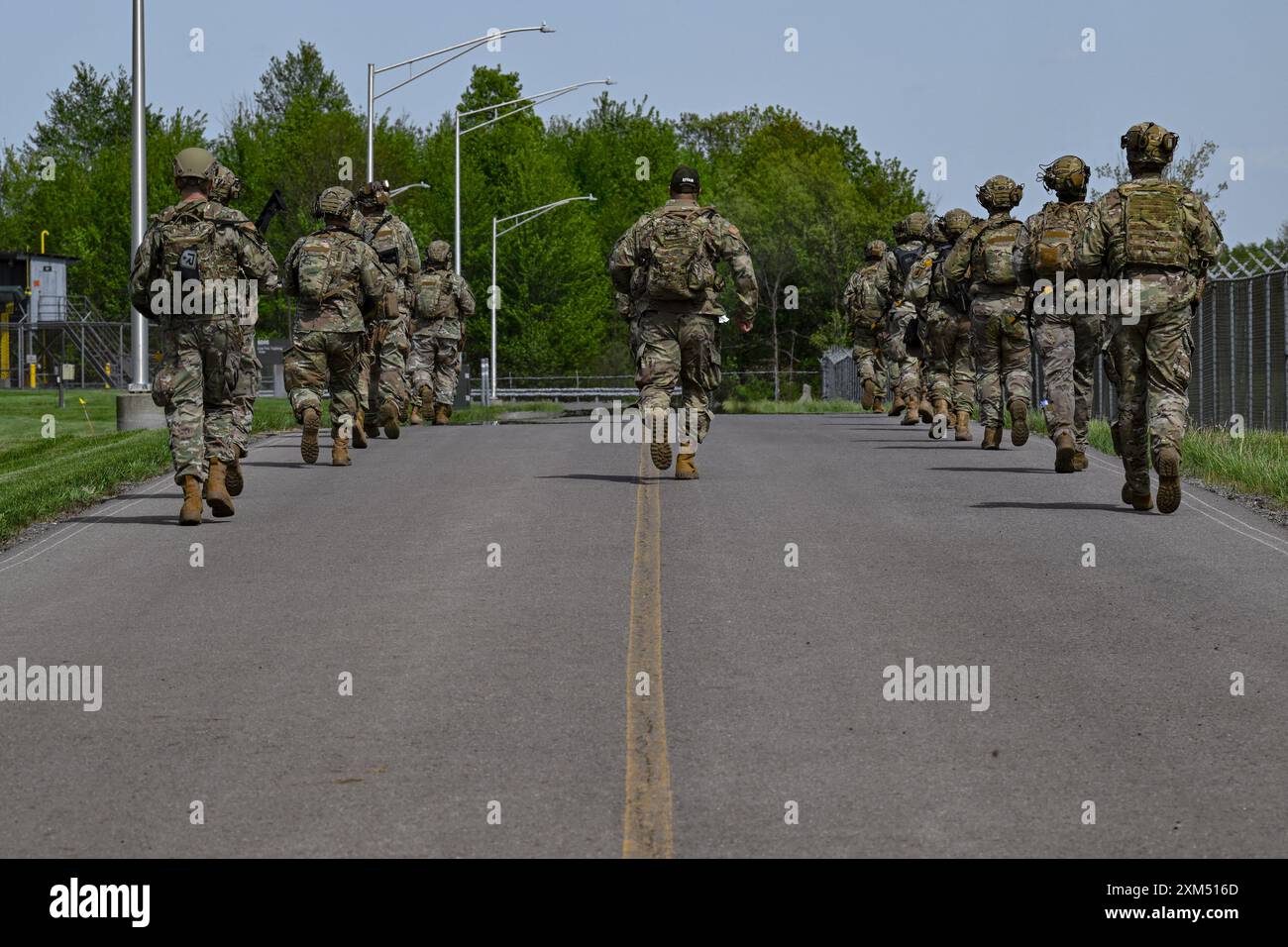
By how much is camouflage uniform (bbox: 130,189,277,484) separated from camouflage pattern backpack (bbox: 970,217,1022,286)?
8.16m

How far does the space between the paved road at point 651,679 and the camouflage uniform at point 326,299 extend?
3.33m

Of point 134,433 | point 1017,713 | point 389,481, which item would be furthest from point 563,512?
point 134,433

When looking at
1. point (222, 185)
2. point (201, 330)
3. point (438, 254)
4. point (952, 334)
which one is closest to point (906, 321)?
point (952, 334)

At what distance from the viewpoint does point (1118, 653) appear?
8.61m

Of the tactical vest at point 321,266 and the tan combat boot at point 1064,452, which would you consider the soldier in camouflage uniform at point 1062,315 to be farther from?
the tactical vest at point 321,266

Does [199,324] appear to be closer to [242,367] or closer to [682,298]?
[242,367]

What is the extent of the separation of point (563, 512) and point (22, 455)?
38.9ft

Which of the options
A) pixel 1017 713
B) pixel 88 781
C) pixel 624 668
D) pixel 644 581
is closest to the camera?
pixel 88 781

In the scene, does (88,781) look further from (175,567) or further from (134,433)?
(134,433)

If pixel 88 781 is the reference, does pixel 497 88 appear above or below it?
above

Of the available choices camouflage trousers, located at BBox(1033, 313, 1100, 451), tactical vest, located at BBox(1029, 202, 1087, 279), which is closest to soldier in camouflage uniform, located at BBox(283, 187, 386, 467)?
tactical vest, located at BBox(1029, 202, 1087, 279)

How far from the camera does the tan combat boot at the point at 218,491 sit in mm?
13516

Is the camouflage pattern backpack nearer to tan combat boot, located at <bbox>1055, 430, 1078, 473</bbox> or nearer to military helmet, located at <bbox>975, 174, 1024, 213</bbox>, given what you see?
military helmet, located at <bbox>975, 174, 1024, 213</bbox>

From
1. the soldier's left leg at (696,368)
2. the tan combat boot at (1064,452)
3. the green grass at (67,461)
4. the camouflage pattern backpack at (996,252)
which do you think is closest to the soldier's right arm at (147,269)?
the green grass at (67,461)
